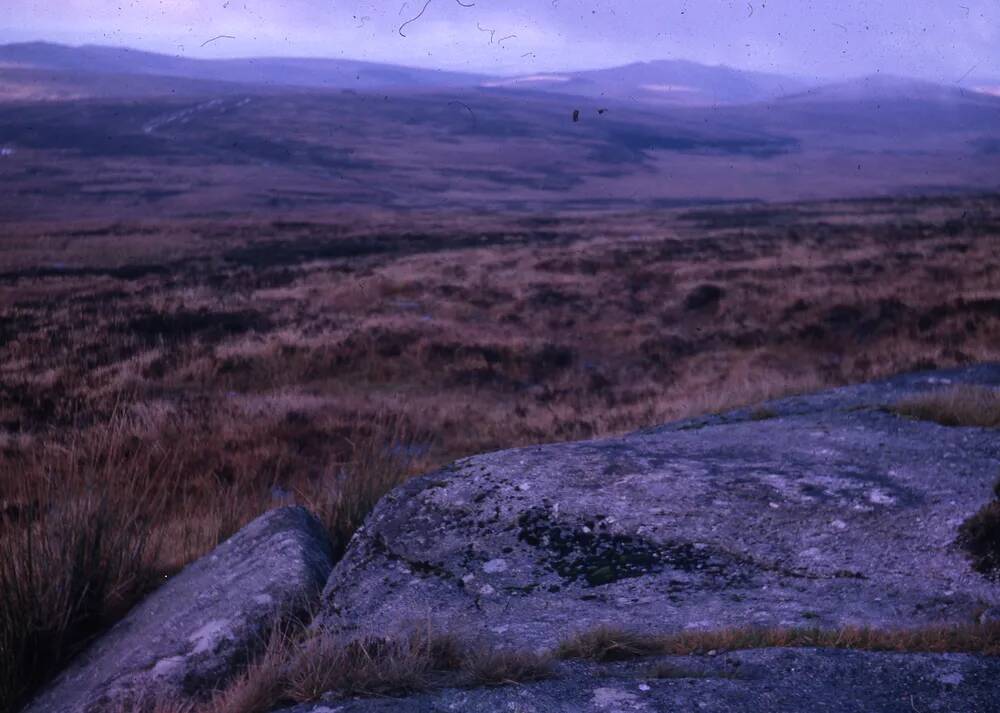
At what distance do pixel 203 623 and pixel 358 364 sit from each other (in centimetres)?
1044

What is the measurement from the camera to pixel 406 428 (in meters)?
10.0

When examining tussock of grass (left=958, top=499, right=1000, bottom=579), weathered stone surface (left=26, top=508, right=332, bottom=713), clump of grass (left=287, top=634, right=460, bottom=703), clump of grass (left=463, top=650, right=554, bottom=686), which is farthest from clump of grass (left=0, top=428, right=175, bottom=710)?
tussock of grass (left=958, top=499, right=1000, bottom=579)

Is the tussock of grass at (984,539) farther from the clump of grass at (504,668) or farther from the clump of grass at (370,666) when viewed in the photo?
the clump of grass at (370,666)

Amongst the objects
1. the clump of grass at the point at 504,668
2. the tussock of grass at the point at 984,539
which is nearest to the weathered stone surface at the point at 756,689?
the clump of grass at the point at 504,668

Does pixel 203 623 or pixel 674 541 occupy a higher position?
pixel 674 541

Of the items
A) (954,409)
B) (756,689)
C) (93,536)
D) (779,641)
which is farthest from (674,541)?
(954,409)

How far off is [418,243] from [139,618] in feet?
121

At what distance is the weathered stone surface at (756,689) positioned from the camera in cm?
283

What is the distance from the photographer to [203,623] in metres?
4.10

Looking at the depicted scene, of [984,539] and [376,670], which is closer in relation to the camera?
[376,670]

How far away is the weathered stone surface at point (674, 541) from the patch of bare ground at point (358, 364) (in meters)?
0.94

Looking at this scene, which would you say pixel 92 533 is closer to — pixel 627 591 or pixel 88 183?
pixel 627 591

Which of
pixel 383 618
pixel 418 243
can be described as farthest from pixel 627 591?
pixel 418 243

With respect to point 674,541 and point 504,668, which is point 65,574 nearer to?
point 504,668
